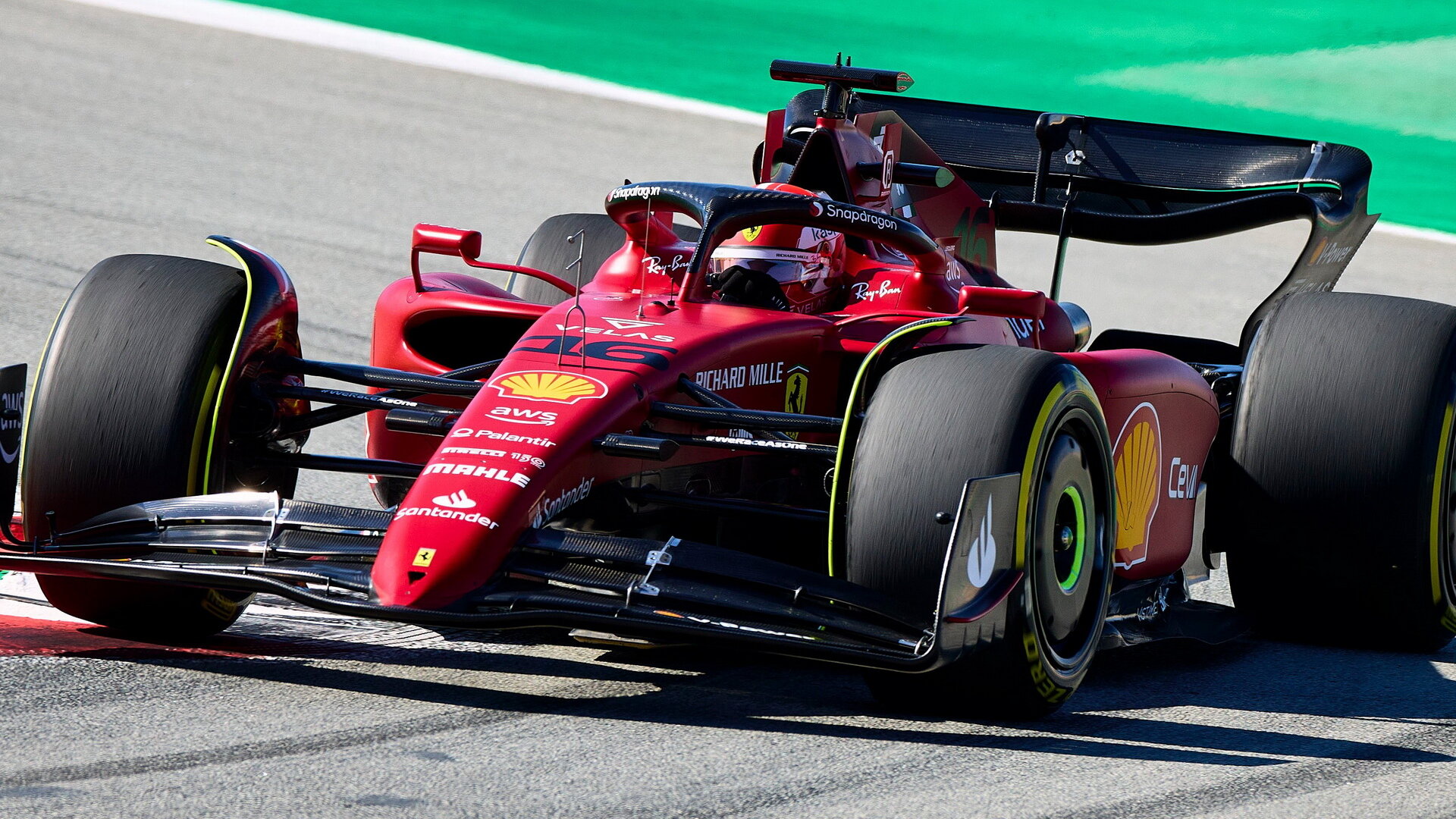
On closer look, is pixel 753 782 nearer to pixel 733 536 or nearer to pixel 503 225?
pixel 733 536

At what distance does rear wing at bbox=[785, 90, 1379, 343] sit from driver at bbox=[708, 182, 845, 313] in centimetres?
131

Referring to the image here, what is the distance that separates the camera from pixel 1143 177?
26.2ft

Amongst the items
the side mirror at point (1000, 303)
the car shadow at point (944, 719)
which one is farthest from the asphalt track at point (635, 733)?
the side mirror at point (1000, 303)

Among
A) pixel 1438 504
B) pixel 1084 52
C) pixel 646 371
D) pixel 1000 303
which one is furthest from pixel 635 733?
pixel 1084 52

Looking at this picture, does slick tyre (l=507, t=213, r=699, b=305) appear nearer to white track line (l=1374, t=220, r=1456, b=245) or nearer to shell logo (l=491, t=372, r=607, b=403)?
shell logo (l=491, t=372, r=607, b=403)

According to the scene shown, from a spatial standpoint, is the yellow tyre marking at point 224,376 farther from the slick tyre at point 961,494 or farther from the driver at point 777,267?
the slick tyre at point 961,494

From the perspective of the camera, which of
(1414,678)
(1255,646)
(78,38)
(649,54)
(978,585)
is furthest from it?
(649,54)

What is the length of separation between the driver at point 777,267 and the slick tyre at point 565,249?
5.83ft

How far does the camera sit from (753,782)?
387 centimetres

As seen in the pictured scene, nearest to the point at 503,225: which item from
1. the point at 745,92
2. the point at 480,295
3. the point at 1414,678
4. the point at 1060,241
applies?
the point at 745,92

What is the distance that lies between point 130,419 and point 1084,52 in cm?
1675

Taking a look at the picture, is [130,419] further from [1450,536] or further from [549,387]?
[1450,536]

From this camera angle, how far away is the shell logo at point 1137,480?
213 inches

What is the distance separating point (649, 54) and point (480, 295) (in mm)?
16206
